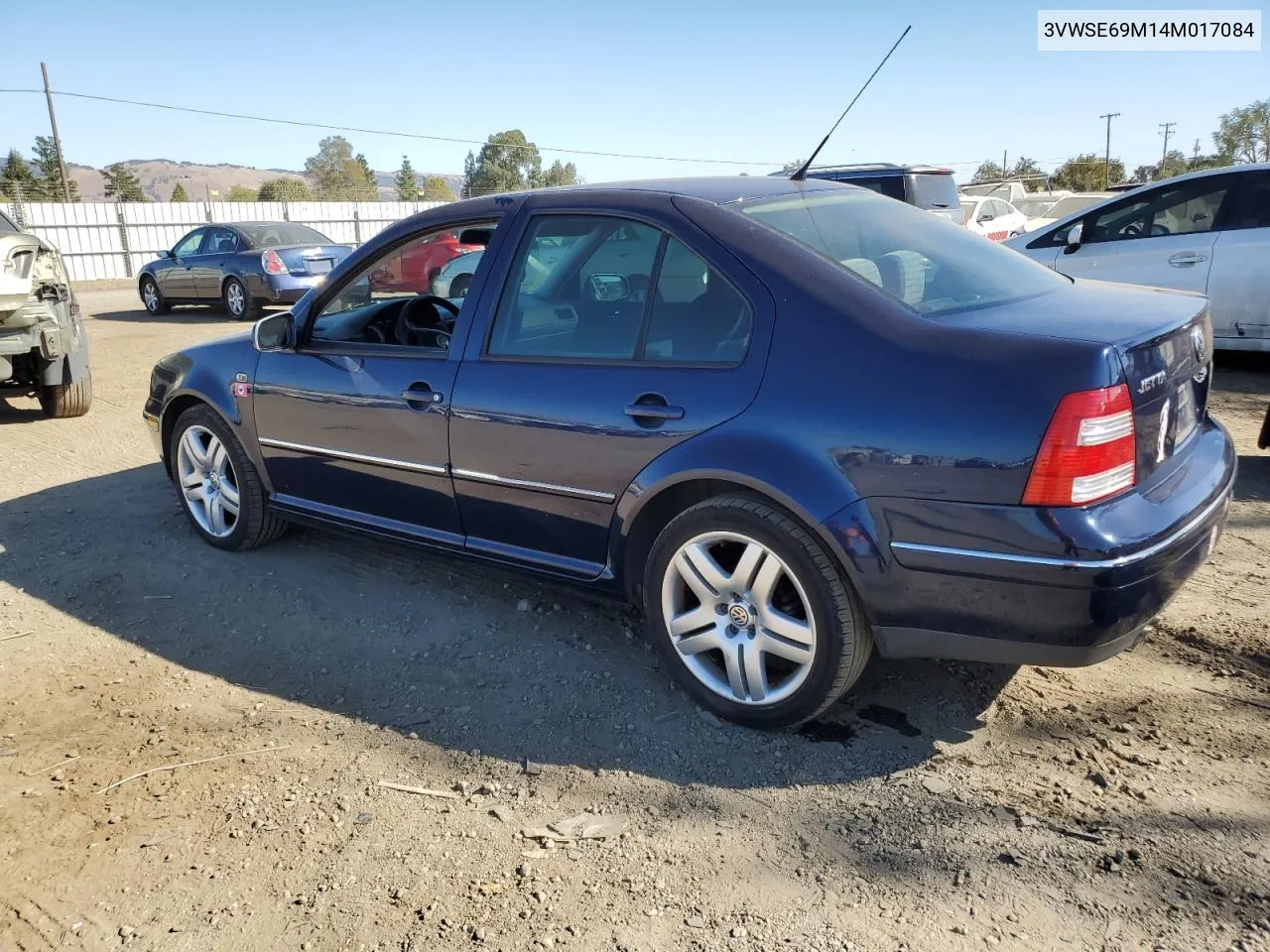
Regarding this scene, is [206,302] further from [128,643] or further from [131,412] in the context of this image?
[128,643]

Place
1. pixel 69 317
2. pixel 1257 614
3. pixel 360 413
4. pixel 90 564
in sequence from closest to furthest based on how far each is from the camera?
pixel 1257 614, pixel 360 413, pixel 90 564, pixel 69 317

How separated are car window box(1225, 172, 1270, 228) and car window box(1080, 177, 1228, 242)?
0.44 feet

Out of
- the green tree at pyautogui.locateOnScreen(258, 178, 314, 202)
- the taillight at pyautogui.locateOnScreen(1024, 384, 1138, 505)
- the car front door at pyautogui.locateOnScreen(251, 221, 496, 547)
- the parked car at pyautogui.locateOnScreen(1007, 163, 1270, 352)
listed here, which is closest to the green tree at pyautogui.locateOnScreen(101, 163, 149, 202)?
the green tree at pyautogui.locateOnScreen(258, 178, 314, 202)

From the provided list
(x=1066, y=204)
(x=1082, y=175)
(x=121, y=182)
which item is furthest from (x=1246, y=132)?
(x=121, y=182)

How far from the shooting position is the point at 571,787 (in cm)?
283

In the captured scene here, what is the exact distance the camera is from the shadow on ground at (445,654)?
2990mm

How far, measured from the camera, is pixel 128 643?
3891 millimetres

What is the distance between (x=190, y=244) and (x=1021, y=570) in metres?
15.7

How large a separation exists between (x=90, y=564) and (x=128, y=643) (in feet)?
3.42

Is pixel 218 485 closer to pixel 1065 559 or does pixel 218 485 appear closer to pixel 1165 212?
pixel 1065 559

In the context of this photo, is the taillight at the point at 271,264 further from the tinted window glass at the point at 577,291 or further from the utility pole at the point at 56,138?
the utility pole at the point at 56,138

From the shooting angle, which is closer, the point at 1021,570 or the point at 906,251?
the point at 1021,570

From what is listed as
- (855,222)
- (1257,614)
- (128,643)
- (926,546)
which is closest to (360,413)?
(128,643)

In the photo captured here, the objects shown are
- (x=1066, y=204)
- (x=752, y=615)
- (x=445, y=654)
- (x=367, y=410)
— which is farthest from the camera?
(x=1066, y=204)
